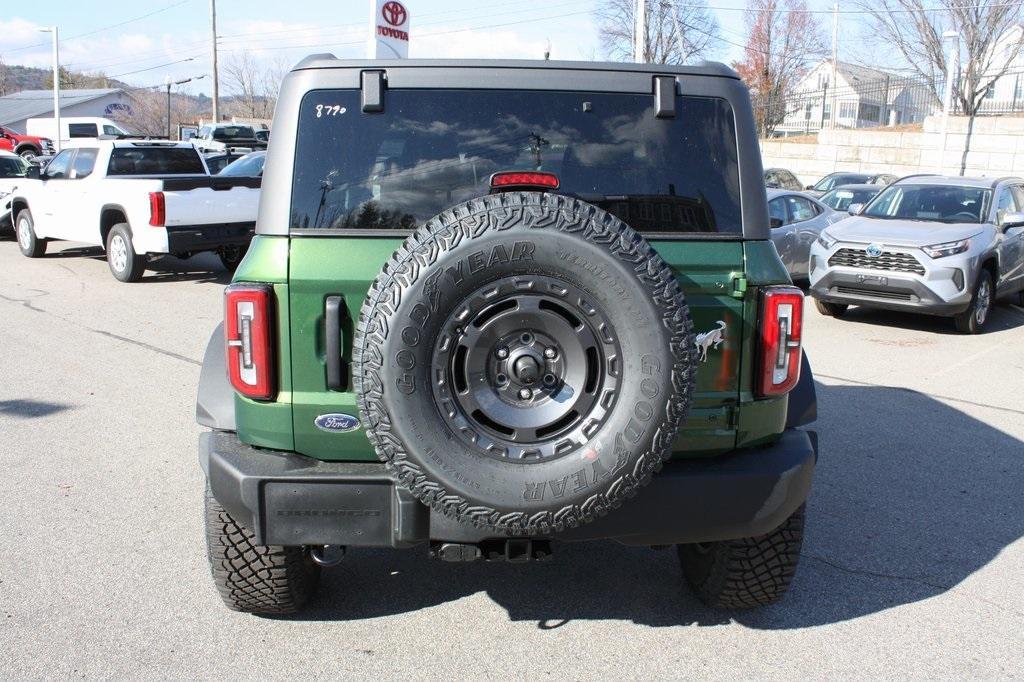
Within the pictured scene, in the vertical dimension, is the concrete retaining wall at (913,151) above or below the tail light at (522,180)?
above

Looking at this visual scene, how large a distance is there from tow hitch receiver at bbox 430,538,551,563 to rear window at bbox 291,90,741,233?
1082mm

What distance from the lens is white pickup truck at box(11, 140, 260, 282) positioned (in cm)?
1234

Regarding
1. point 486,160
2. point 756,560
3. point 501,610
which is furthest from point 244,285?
point 756,560

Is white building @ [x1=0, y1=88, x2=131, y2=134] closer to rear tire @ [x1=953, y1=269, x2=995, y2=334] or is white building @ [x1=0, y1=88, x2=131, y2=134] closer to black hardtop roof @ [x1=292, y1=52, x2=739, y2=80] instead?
rear tire @ [x1=953, y1=269, x2=995, y2=334]

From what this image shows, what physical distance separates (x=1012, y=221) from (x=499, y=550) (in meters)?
9.53

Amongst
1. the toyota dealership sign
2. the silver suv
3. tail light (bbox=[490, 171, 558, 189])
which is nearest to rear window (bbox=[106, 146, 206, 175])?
the toyota dealership sign

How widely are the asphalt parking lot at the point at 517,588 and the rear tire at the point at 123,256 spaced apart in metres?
6.28

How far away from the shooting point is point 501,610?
3947 millimetres

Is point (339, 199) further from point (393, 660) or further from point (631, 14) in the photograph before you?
point (631, 14)

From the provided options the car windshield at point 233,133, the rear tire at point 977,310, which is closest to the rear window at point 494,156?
the rear tire at point 977,310

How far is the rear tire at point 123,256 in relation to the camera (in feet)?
42.3

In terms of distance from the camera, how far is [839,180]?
24953mm

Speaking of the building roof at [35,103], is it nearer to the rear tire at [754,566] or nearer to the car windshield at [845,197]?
the car windshield at [845,197]

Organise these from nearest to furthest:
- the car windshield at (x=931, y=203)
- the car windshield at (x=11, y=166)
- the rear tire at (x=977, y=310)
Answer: the rear tire at (x=977, y=310) < the car windshield at (x=931, y=203) < the car windshield at (x=11, y=166)
